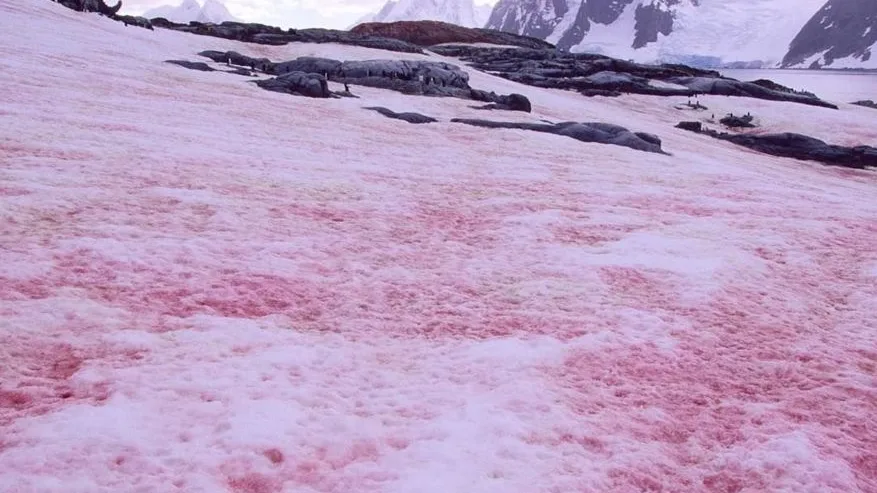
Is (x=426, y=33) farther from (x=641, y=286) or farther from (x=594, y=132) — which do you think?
(x=641, y=286)

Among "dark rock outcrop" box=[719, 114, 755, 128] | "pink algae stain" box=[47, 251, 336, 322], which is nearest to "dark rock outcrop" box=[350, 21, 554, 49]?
"dark rock outcrop" box=[719, 114, 755, 128]

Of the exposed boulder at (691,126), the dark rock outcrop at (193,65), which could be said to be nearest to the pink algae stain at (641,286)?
Answer: the dark rock outcrop at (193,65)

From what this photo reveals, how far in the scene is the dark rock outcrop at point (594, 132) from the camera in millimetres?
24516

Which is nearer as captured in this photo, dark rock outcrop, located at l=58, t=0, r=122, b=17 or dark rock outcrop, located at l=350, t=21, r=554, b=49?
dark rock outcrop, located at l=58, t=0, r=122, b=17

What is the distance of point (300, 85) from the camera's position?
1201 inches

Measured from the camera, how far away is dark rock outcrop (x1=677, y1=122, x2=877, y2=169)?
34594 millimetres

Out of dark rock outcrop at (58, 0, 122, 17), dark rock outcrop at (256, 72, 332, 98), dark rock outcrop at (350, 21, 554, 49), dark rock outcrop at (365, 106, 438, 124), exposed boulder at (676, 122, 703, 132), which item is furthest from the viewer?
dark rock outcrop at (350, 21, 554, 49)

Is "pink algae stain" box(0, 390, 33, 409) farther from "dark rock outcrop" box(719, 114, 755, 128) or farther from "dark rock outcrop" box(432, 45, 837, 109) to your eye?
"dark rock outcrop" box(432, 45, 837, 109)

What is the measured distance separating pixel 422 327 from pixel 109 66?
24.7 m

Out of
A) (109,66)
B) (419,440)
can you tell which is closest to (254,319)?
(419,440)

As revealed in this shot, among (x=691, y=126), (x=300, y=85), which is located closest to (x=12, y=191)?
(x=300, y=85)

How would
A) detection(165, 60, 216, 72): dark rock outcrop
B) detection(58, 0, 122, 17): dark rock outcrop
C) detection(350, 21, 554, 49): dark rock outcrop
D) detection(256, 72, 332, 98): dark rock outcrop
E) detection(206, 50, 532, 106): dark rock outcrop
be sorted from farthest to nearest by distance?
detection(350, 21, 554, 49): dark rock outcrop → detection(58, 0, 122, 17): dark rock outcrop → detection(206, 50, 532, 106): dark rock outcrop → detection(165, 60, 216, 72): dark rock outcrop → detection(256, 72, 332, 98): dark rock outcrop

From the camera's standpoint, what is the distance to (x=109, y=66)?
2652 cm

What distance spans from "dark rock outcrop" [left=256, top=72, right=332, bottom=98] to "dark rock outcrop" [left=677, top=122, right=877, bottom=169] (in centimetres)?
2326
